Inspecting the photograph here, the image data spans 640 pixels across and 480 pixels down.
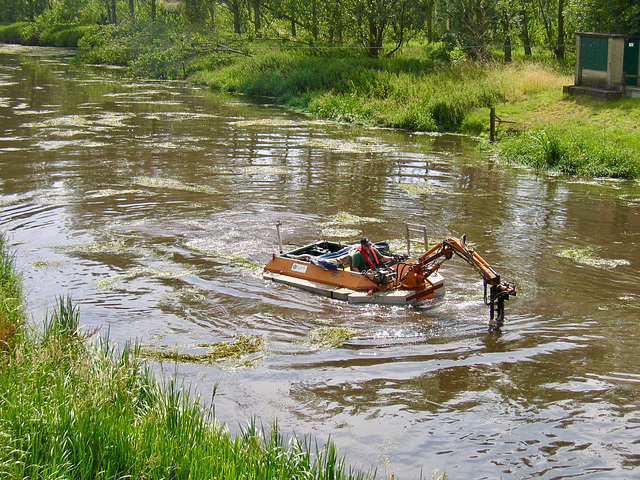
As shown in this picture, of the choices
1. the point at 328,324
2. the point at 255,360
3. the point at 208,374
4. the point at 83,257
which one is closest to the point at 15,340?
the point at 208,374

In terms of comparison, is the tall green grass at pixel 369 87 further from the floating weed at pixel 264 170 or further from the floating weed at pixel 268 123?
the floating weed at pixel 264 170

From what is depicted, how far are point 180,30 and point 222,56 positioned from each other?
10.1 metres

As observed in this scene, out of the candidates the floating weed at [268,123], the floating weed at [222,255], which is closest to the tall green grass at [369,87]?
the floating weed at [268,123]

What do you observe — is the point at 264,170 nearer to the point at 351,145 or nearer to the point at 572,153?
the point at 351,145

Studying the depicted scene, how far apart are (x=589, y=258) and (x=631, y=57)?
15.5 m

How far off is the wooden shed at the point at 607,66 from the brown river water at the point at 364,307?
498 centimetres

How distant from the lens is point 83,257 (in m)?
15.6

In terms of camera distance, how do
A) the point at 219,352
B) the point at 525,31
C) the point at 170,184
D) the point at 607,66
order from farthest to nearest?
the point at 525,31 < the point at 607,66 < the point at 170,184 < the point at 219,352

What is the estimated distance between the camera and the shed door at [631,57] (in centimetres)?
2752

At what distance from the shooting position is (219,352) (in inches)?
443

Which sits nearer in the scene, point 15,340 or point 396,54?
point 15,340

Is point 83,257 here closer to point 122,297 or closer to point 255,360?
point 122,297

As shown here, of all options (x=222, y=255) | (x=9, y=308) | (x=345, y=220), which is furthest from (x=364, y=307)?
(x=9, y=308)

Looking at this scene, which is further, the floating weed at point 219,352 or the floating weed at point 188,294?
the floating weed at point 188,294
